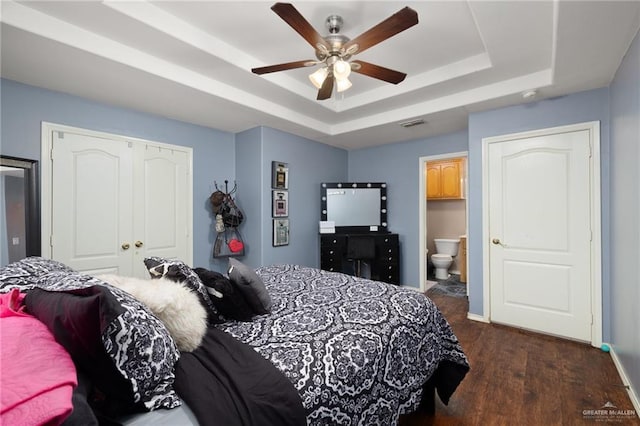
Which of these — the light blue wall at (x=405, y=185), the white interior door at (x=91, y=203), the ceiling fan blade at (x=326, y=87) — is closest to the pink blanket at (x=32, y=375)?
the ceiling fan blade at (x=326, y=87)

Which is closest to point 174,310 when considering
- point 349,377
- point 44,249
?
point 349,377

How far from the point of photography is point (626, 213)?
80.3 inches

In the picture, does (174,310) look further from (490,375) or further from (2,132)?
(2,132)

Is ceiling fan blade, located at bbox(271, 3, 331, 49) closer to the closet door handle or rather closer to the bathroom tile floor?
the closet door handle

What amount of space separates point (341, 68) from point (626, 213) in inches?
90.6

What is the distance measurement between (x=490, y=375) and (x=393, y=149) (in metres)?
3.43

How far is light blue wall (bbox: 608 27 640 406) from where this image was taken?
1.81 metres

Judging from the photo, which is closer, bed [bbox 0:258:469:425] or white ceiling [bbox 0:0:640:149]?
bed [bbox 0:258:469:425]

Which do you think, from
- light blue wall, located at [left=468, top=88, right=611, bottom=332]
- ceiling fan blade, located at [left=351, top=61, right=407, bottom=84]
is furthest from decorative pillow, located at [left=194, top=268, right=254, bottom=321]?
light blue wall, located at [left=468, top=88, right=611, bottom=332]

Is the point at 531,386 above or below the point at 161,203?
below

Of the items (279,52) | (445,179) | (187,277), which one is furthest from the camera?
(445,179)

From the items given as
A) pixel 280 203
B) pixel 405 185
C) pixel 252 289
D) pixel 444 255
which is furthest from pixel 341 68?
pixel 444 255

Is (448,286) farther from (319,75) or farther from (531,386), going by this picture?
(319,75)

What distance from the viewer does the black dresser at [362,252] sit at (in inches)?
169
